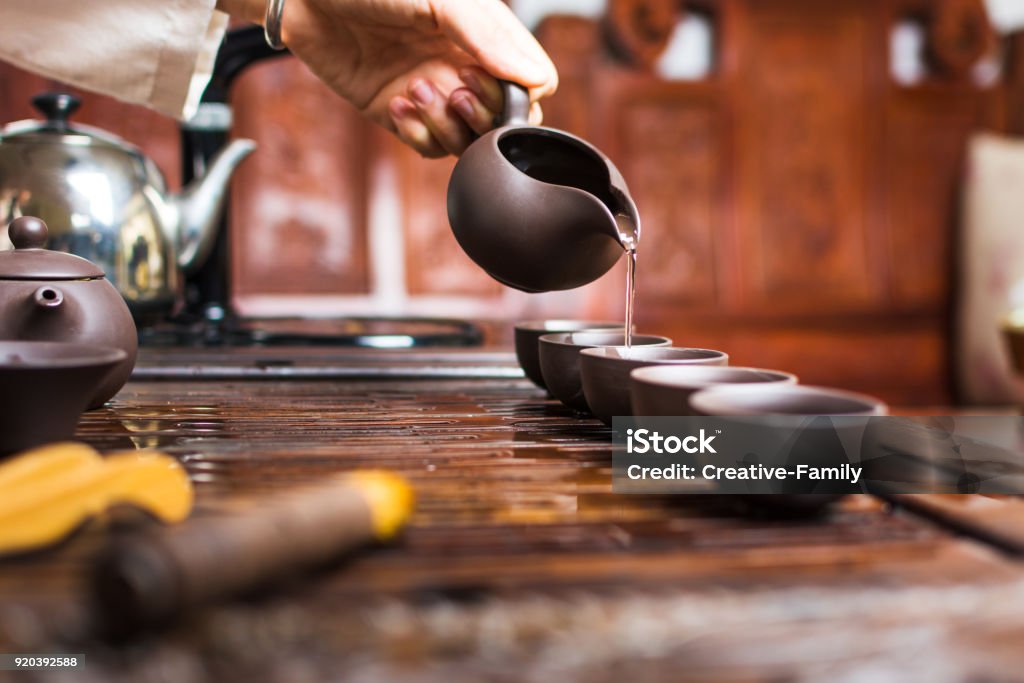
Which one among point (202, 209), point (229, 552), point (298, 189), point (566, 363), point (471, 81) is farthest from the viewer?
point (298, 189)

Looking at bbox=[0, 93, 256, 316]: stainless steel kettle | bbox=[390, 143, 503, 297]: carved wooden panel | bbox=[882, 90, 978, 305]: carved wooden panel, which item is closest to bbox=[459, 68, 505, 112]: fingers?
bbox=[0, 93, 256, 316]: stainless steel kettle

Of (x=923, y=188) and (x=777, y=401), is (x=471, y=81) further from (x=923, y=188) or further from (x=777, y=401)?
(x=923, y=188)

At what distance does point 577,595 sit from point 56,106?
3.85ft

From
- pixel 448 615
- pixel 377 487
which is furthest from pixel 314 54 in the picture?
pixel 448 615

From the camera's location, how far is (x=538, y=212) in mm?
839

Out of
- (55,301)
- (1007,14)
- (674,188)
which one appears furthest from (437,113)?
(1007,14)

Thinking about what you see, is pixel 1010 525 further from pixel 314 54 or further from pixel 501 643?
pixel 314 54

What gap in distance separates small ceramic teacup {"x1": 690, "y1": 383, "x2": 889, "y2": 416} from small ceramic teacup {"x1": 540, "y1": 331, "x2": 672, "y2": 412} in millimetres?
238

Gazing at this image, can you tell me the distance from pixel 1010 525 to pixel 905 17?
3533 millimetres

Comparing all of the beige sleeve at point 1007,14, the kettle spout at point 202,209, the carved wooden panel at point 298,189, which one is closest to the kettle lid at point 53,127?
the kettle spout at point 202,209

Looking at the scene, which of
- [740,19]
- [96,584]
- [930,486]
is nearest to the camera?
[96,584]

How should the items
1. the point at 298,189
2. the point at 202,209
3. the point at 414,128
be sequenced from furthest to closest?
the point at 298,189 < the point at 202,209 < the point at 414,128

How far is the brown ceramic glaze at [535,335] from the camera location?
1.00 m

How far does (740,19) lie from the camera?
3.33 meters
